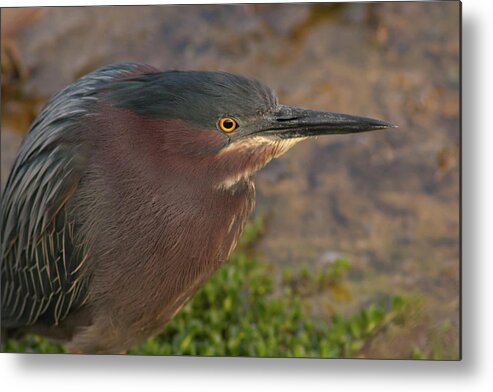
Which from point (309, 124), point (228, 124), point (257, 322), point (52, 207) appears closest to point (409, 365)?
point (257, 322)

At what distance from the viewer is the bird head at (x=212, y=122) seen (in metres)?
2.04

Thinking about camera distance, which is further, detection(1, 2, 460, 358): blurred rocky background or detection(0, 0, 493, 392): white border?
detection(1, 2, 460, 358): blurred rocky background

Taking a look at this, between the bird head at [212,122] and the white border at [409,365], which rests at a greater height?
the bird head at [212,122]

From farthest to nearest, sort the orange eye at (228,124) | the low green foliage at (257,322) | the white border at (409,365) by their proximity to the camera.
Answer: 1. the low green foliage at (257,322)
2. the white border at (409,365)
3. the orange eye at (228,124)

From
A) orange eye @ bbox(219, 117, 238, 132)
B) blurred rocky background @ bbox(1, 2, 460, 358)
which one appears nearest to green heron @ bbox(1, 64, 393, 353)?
orange eye @ bbox(219, 117, 238, 132)

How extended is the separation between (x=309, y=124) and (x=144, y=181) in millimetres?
474

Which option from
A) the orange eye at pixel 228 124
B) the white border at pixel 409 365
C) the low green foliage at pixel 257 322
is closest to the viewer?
the orange eye at pixel 228 124

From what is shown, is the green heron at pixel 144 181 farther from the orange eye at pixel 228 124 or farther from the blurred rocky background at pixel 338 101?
the blurred rocky background at pixel 338 101

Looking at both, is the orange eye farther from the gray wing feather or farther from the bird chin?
the gray wing feather

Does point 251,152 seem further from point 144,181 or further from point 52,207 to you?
point 52,207

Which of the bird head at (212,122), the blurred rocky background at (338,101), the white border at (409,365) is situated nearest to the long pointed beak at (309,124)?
the bird head at (212,122)

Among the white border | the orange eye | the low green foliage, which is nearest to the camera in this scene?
the orange eye

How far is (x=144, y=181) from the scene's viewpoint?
2.12 metres

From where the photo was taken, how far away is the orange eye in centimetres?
203
